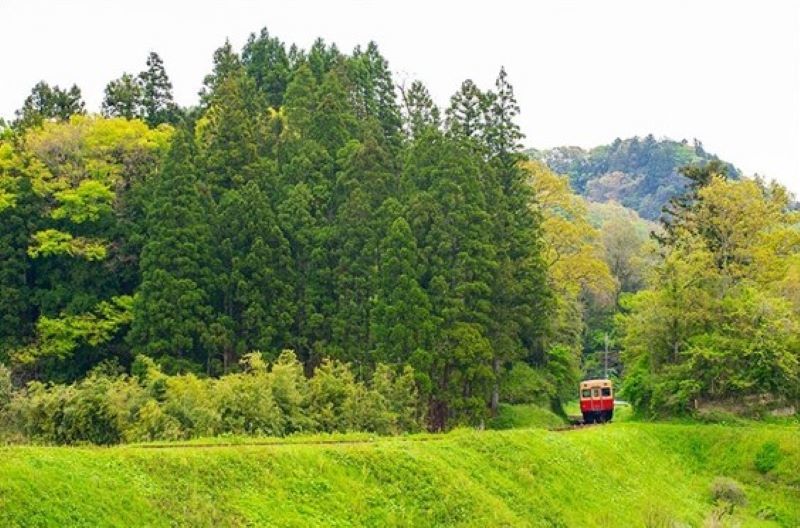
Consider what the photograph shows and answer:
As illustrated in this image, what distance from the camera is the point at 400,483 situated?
61.7 feet

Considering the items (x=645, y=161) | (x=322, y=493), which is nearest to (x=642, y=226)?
(x=645, y=161)

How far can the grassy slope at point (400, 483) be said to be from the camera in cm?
1403

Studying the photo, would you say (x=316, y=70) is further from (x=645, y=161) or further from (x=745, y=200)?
(x=645, y=161)

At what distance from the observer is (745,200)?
40.9m

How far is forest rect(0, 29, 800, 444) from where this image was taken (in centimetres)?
3428

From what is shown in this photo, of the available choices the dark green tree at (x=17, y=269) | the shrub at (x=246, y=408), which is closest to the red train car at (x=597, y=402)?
the shrub at (x=246, y=408)

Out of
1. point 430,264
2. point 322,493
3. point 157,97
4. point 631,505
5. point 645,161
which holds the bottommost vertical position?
point 631,505

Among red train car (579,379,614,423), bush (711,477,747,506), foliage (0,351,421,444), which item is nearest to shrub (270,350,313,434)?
foliage (0,351,421,444)

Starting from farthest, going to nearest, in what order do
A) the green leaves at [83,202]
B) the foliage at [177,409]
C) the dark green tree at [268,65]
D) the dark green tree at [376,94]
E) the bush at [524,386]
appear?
the dark green tree at [268,65] → the dark green tree at [376,94] → the bush at [524,386] → the green leaves at [83,202] → the foliage at [177,409]

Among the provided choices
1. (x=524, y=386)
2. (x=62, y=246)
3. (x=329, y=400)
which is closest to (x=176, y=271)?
(x=62, y=246)

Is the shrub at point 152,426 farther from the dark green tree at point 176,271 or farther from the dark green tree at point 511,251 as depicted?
the dark green tree at point 511,251

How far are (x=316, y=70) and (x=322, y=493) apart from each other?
36.8 meters

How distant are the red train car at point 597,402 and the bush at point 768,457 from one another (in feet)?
25.9

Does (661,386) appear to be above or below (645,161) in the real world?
below
